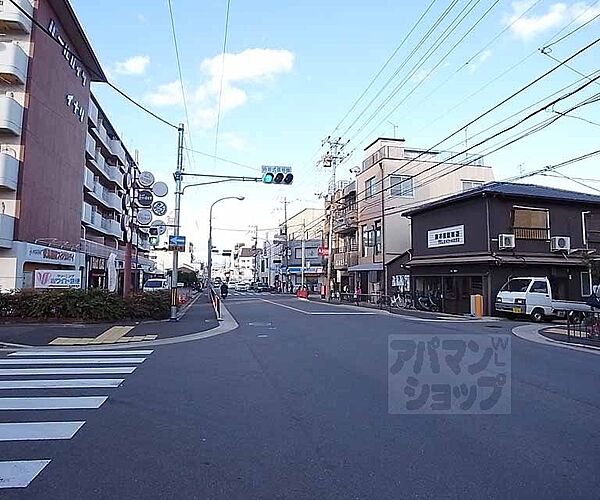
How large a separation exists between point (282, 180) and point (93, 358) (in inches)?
366

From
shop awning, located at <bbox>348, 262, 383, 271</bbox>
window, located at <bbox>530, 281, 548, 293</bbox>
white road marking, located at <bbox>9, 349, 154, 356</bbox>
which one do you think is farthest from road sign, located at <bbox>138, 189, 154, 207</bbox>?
shop awning, located at <bbox>348, 262, 383, 271</bbox>

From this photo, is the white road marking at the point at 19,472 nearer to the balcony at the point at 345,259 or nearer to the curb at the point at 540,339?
the curb at the point at 540,339

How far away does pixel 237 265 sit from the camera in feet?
556

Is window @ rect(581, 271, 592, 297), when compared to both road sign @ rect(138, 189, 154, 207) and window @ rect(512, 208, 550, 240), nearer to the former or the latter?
window @ rect(512, 208, 550, 240)

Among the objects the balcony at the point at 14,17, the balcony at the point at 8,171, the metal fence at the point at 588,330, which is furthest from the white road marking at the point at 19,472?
the balcony at the point at 14,17

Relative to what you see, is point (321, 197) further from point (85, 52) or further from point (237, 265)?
point (237, 265)

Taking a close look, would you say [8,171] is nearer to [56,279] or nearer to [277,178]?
[56,279]

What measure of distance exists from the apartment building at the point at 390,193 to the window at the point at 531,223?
11.2 metres

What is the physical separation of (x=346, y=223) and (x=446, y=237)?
58.0 ft

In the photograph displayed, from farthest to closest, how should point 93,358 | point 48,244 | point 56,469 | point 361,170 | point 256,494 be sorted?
point 361,170, point 48,244, point 93,358, point 56,469, point 256,494

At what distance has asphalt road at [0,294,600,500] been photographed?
4.48 m

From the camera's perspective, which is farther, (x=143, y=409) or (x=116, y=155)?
(x=116, y=155)

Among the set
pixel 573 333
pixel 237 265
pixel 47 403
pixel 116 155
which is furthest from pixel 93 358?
pixel 237 265

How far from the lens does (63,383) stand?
28.8 feet
